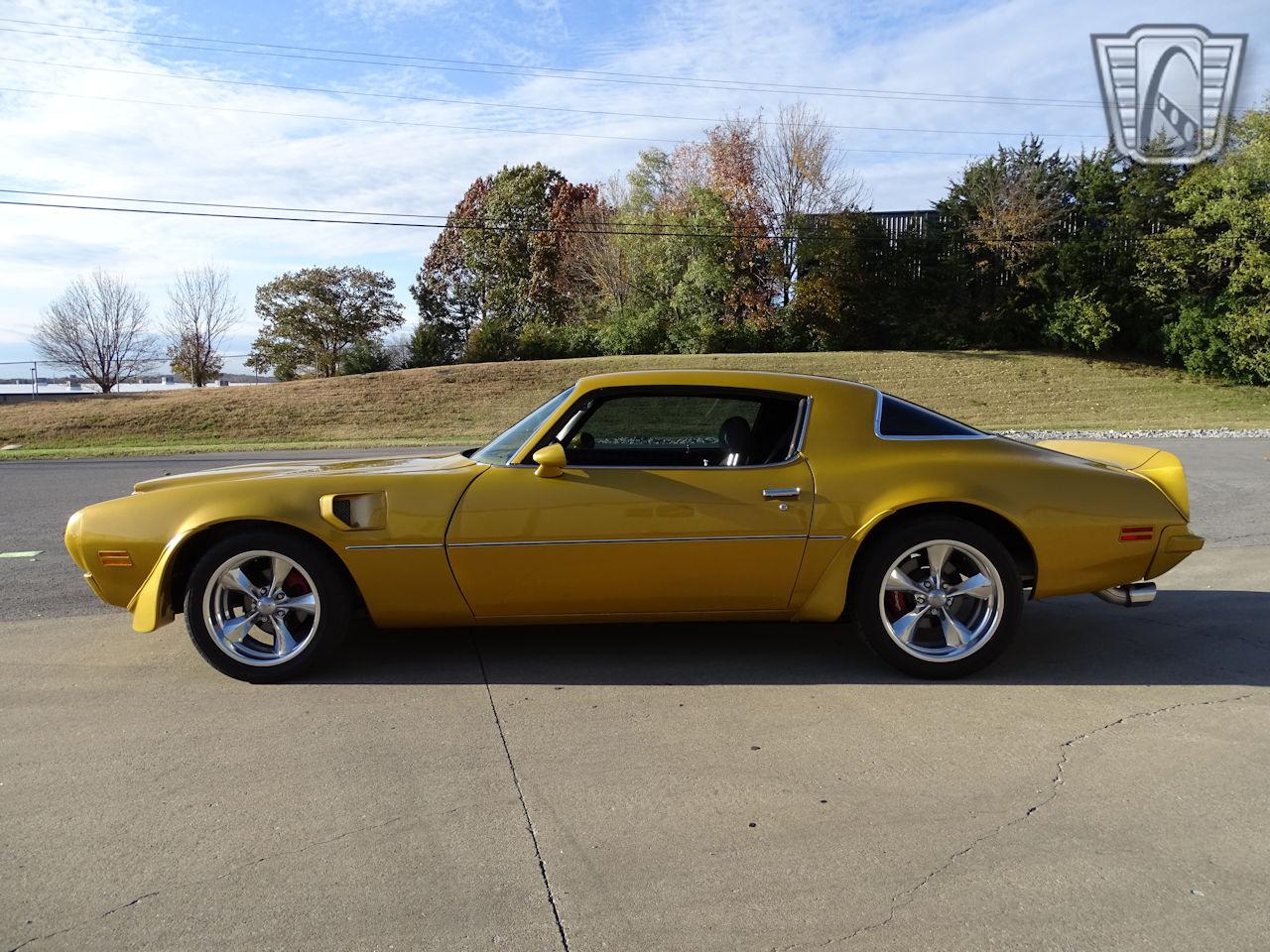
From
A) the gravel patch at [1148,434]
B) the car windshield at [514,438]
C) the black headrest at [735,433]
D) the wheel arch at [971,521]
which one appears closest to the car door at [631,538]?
the car windshield at [514,438]

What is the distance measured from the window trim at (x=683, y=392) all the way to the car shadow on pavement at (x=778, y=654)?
3.13 ft

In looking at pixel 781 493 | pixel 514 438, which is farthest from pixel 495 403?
pixel 781 493

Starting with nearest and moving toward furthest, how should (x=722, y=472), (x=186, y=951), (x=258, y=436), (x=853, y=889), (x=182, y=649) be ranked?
(x=186, y=951), (x=853, y=889), (x=722, y=472), (x=182, y=649), (x=258, y=436)

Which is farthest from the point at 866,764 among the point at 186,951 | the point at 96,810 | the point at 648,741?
the point at 96,810

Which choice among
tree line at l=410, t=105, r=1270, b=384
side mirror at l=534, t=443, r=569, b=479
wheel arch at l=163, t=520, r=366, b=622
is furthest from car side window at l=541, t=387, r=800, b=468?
tree line at l=410, t=105, r=1270, b=384

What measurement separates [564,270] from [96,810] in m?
42.1

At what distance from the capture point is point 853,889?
2605mm

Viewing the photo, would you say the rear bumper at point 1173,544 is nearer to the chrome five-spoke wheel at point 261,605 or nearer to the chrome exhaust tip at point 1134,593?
the chrome exhaust tip at point 1134,593

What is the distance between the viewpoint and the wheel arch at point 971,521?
4.30 metres

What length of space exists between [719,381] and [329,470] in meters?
1.91

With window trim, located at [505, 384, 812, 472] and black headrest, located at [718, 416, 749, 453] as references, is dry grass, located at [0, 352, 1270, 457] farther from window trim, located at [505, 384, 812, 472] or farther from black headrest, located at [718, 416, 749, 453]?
window trim, located at [505, 384, 812, 472]

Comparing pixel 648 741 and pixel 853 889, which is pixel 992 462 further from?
pixel 853 889

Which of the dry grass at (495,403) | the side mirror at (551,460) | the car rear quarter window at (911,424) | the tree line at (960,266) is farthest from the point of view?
the tree line at (960,266)

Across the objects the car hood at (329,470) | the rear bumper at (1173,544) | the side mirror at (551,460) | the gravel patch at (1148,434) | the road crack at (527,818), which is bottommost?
the gravel patch at (1148,434)
